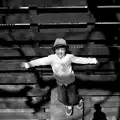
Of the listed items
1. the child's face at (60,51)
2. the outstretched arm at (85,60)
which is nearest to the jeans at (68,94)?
the outstretched arm at (85,60)

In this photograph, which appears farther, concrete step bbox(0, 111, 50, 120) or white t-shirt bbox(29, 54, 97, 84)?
concrete step bbox(0, 111, 50, 120)

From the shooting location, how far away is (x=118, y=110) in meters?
5.98

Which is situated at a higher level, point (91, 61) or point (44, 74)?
point (91, 61)

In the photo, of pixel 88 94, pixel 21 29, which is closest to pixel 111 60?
pixel 88 94

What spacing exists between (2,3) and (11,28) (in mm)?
557

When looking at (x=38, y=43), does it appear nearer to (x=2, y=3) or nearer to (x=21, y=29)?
(x=21, y=29)

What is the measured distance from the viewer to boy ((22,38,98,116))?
443 cm

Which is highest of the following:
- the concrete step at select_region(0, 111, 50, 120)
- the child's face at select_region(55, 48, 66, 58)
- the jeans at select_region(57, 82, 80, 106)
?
the child's face at select_region(55, 48, 66, 58)

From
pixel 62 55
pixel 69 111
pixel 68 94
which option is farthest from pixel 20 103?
pixel 62 55

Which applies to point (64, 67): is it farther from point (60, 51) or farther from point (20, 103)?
point (20, 103)

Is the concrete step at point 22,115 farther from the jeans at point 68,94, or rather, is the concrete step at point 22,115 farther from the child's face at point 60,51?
the child's face at point 60,51

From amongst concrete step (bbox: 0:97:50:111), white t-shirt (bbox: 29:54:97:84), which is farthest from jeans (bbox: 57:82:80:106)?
concrete step (bbox: 0:97:50:111)

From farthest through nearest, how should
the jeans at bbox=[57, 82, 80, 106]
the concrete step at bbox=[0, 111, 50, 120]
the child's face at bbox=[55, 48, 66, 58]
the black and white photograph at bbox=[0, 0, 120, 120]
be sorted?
1. the concrete step at bbox=[0, 111, 50, 120]
2. the black and white photograph at bbox=[0, 0, 120, 120]
3. the jeans at bbox=[57, 82, 80, 106]
4. the child's face at bbox=[55, 48, 66, 58]

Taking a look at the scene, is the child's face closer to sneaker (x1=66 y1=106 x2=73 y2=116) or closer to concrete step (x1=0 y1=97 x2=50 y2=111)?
sneaker (x1=66 y1=106 x2=73 y2=116)
